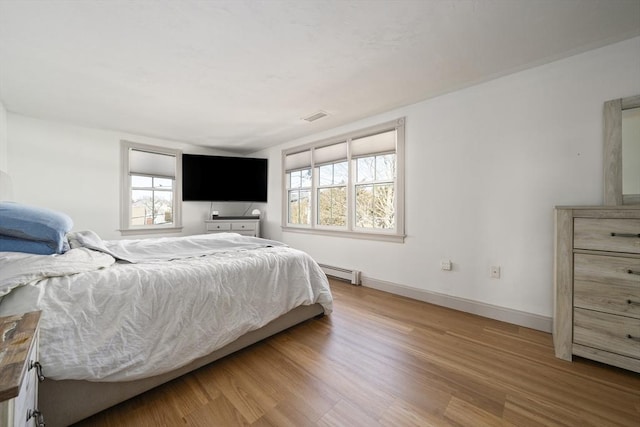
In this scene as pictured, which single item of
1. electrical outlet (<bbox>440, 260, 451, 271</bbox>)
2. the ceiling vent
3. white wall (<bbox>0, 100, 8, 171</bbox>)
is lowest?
electrical outlet (<bbox>440, 260, 451, 271</bbox>)

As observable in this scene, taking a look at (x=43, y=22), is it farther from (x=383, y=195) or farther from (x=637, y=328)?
(x=637, y=328)

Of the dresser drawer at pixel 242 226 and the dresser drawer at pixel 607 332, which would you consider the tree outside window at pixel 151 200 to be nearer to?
the dresser drawer at pixel 242 226

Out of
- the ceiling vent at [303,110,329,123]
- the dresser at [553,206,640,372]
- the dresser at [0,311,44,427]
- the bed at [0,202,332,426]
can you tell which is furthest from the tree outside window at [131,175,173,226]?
the dresser at [553,206,640,372]

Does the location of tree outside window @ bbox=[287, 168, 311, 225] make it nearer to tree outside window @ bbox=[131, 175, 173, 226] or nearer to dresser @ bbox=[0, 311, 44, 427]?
tree outside window @ bbox=[131, 175, 173, 226]

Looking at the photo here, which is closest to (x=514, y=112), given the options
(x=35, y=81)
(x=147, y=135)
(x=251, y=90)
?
(x=251, y=90)

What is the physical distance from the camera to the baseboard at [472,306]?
2104 mm

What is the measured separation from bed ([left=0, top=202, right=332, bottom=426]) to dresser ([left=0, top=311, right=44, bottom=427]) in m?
0.22

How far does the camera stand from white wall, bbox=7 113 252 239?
10.4 feet

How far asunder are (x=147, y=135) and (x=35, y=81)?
1.75 m

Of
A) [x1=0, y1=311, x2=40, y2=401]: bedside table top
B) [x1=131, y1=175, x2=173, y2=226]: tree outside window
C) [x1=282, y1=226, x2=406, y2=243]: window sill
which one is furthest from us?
[x1=131, y1=175, x2=173, y2=226]: tree outside window

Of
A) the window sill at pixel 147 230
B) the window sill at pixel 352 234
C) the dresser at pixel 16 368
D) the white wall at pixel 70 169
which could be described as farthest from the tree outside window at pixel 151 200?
the dresser at pixel 16 368

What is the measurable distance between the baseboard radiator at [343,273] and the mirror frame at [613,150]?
2465 mm

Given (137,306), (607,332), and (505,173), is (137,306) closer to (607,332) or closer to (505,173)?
(607,332)

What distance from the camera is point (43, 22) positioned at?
1608mm
